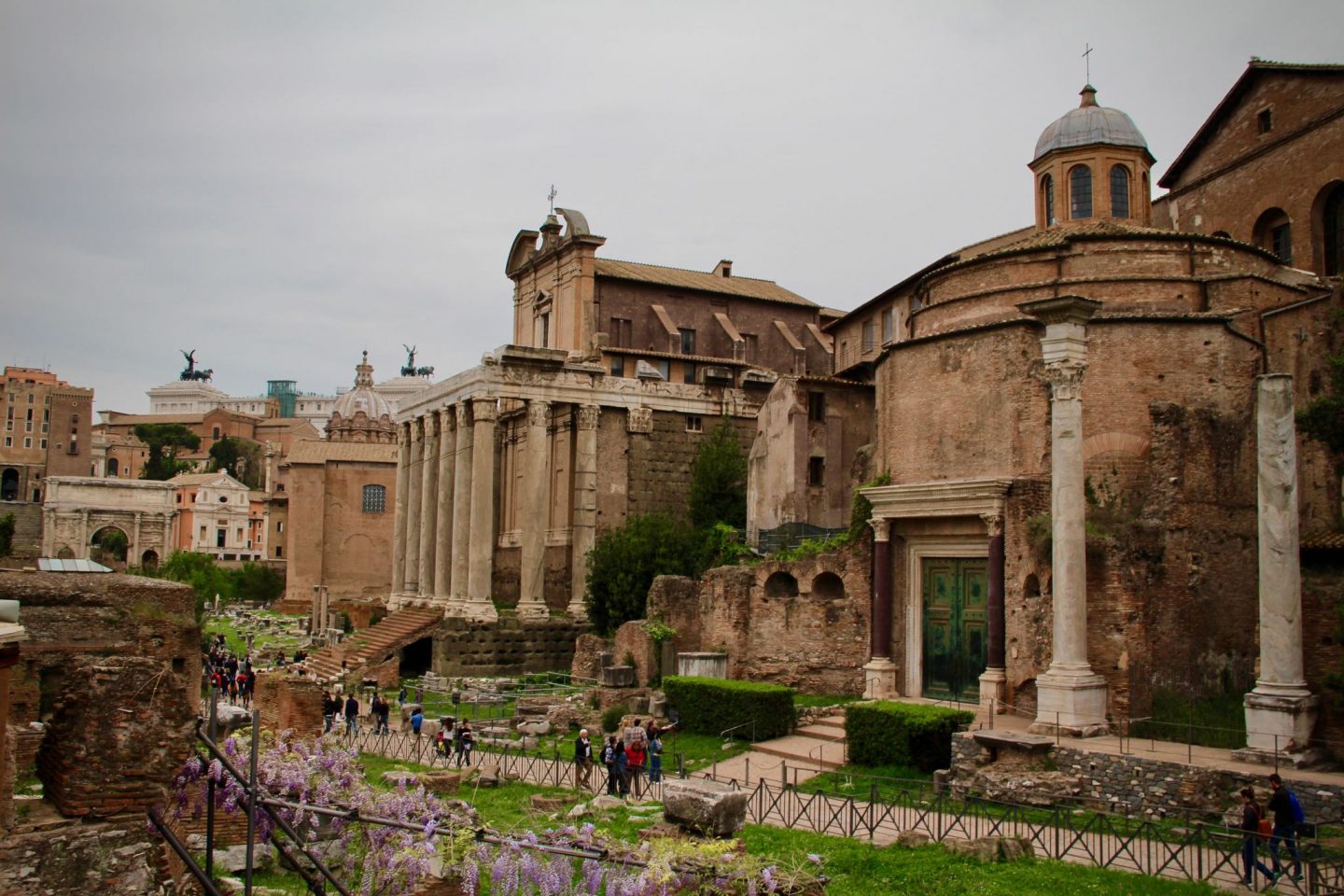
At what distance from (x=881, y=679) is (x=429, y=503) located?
21.4m

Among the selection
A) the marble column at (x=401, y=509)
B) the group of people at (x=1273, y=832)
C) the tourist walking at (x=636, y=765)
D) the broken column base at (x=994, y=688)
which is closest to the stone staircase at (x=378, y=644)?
the marble column at (x=401, y=509)

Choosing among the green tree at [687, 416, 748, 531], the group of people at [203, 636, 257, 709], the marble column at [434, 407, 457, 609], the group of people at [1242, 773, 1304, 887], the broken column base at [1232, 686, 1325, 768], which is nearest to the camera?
the group of people at [1242, 773, 1304, 887]

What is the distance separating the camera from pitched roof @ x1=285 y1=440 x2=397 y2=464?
65.6 meters

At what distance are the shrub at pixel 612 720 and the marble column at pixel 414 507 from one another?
18.6 meters

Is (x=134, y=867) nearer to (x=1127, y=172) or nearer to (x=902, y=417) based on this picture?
(x=902, y=417)

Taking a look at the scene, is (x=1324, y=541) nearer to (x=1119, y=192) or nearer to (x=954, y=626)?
(x=954, y=626)

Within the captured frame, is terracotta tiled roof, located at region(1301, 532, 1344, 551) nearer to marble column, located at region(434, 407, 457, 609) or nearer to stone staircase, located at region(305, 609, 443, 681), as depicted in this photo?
stone staircase, located at region(305, 609, 443, 681)

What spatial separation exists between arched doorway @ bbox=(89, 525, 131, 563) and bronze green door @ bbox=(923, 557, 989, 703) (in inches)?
2635

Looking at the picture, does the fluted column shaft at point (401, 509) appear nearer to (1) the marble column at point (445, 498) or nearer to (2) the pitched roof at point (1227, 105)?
(1) the marble column at point (445, 498)

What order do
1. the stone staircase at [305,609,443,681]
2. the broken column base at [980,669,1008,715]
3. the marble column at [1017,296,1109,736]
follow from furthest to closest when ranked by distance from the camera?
the stone staircase at [305,609,443,681] → the broken column base at [980,669,1008,715] → the marble column at [1017,296,1109,736]

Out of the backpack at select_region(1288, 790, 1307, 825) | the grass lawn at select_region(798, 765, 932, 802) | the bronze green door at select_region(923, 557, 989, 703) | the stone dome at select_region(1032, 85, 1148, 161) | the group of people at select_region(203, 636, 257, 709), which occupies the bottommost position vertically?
the grass lawn at select_region(798, 765, 932, 802)

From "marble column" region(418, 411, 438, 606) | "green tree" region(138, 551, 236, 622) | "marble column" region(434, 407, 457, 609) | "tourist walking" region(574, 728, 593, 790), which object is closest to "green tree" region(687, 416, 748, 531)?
"marble column" region(434, 407, 457, 609)

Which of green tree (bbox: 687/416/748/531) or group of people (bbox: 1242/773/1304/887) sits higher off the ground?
green tree (bbox: 687/416/748/531)

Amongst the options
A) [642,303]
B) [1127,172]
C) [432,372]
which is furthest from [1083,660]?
[432,372]
